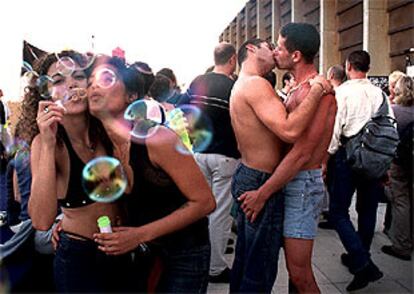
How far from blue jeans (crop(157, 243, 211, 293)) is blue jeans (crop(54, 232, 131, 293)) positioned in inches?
5.7

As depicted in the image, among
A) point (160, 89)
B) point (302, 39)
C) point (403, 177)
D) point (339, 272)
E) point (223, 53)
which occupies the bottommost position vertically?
point (339, 272)

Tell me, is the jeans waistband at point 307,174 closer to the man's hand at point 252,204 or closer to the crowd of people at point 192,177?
the crowd of people at point 192,177

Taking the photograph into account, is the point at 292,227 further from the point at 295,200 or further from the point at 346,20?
the point at 346,20

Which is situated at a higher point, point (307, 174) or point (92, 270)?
point (307, 174)

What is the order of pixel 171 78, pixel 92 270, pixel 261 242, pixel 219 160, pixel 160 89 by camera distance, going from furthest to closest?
pixel 171 78 → pixel 160 89 → pixel 219 160 → pixel 261 242 → pixel 92 270

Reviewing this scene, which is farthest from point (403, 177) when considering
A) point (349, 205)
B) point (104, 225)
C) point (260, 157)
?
point (104, 225)

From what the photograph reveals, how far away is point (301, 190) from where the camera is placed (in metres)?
2.48

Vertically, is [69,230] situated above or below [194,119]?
below

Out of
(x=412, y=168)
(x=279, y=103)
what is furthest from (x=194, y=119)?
(x=412, y=168)

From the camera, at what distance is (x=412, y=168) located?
4062 mm

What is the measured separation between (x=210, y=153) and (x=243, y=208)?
1249 mm

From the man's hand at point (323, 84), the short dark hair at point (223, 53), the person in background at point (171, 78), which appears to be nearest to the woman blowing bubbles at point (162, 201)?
the man's hand at point (323, 84)

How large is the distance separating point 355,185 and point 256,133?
1.46m

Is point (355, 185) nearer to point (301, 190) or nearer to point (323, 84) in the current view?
point (301, 190)
